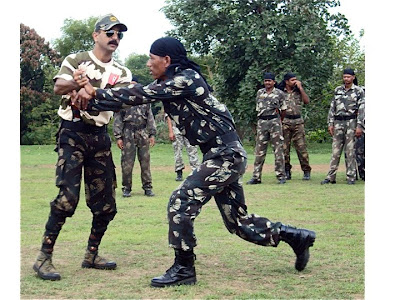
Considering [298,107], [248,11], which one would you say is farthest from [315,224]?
[248,11]

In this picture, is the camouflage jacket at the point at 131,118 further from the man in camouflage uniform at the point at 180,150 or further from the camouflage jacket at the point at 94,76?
the camouflage jacket at the point at 94,76

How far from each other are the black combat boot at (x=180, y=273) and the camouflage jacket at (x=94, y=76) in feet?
4.78

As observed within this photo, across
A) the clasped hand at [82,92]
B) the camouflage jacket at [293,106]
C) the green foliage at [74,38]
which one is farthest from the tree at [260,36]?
the clasped hand at [82,92]

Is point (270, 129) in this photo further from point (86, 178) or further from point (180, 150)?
point (86, 178)

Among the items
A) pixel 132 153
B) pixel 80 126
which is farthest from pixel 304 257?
pixel 132 153

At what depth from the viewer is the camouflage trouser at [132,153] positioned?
12055 millimetres

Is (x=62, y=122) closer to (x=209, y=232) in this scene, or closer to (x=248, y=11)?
(x=209, y=232)

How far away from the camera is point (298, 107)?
15.1m

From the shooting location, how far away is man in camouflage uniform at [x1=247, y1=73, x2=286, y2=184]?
14.1 meters

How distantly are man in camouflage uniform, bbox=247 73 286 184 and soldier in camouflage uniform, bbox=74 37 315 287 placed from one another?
8.22 m

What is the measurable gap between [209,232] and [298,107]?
24.2 ft

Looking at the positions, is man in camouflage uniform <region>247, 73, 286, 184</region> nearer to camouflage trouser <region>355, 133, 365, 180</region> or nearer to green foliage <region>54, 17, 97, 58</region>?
camouflage trouser <region>355, 133, 365, 180</region>

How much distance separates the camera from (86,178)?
6438 mm

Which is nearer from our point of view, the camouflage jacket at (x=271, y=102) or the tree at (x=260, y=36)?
the camouflage jacket at (x=271, y=102)
